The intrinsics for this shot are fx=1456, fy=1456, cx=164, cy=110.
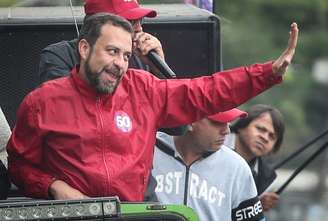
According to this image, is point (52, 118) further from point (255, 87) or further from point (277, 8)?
point (277, 8)

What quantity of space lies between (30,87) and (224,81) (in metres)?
1.73

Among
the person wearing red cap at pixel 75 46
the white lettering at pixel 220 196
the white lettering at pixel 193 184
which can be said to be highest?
the person wearing red cap at pixel 75 46

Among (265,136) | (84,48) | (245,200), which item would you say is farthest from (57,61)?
(265,136)

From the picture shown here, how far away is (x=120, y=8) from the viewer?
6789 millimetres

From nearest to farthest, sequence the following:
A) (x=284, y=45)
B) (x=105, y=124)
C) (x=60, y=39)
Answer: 1. (x=105, y=124)
2. (x=60, y=39)
3. (x=284, y=45)

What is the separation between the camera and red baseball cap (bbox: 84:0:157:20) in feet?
22.0

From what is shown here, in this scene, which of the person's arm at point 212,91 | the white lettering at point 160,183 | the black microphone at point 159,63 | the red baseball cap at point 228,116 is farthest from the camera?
the red baseball cap at point 228,116

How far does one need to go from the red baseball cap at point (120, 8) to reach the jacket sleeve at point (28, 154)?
805 millimetres

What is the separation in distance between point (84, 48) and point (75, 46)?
21.9 inches

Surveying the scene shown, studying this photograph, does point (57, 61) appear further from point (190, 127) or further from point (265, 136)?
point (265, 136)

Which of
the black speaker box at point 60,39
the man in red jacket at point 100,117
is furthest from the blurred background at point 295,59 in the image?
the man in red jacket at point 100,117

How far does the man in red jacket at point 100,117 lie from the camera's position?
6.01 metres

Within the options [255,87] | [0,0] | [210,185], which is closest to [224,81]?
[255,87]

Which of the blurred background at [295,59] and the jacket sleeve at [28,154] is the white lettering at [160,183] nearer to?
the jacket sleeve at [28,154]
